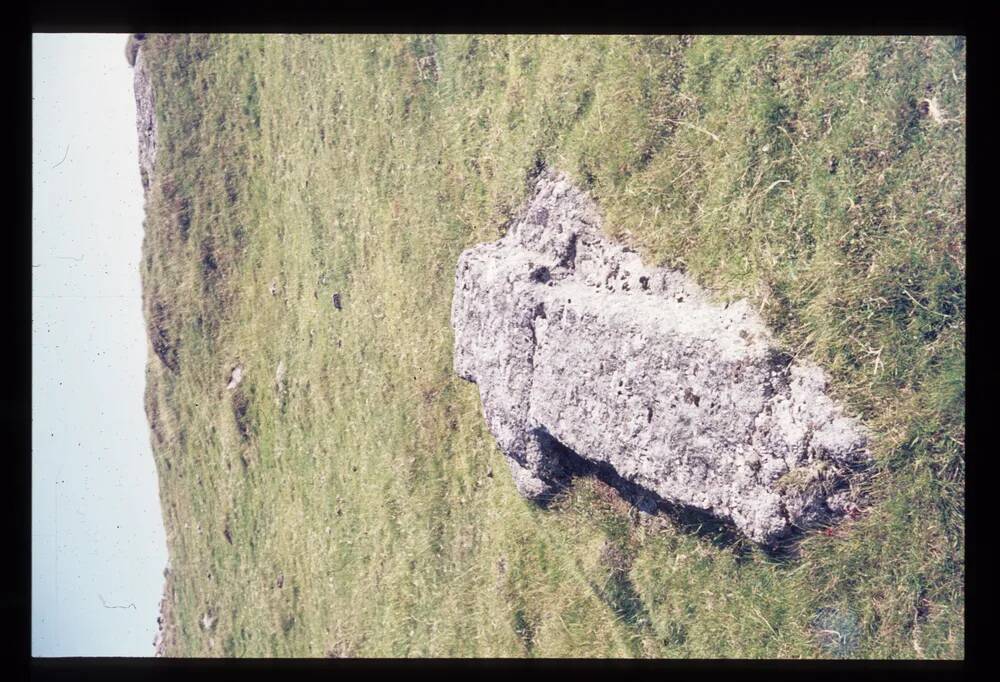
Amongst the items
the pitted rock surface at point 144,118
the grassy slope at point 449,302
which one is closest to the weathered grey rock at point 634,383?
the grassy slope at point 449,302

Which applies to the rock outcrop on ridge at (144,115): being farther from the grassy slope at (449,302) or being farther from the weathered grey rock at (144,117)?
the grassy slope at (449,302)

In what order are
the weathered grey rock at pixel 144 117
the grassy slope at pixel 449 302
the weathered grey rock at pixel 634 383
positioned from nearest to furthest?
the weathered grey rock at pixel 634 383 → the grassy slope at pixel 449 302 → the weathered grey rock at pixel 144 117

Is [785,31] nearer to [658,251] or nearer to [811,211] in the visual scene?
[811,211]

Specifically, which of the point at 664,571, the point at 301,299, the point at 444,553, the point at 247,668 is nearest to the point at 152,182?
the point at 301,299

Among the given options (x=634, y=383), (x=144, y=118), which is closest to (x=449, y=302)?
(x=634, y=383)

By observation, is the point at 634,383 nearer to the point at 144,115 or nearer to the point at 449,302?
the point at 449,302

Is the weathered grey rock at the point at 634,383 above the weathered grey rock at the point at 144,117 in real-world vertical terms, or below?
below

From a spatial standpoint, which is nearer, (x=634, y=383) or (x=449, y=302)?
(x=634, y=383)
